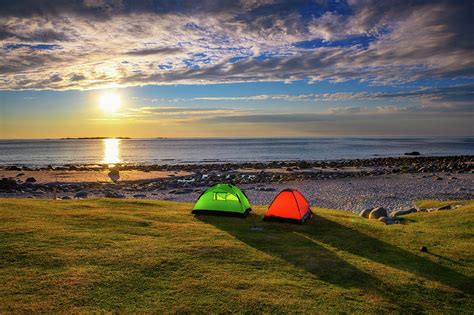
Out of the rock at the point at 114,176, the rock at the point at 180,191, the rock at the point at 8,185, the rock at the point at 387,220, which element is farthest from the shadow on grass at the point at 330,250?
the rock at the point at 114,176

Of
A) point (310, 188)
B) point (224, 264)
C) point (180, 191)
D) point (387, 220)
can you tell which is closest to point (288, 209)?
point (387, 220)

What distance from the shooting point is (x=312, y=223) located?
1803 cm

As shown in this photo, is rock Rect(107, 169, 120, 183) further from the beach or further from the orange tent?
the orange tent

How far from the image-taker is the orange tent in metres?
17.8

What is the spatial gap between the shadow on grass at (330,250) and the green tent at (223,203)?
59 centimetres

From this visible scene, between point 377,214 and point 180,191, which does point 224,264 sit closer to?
point 377,214

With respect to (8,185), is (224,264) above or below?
above

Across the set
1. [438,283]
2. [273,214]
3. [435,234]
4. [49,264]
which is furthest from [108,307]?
[435,234]

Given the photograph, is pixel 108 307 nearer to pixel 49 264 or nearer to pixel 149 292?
pixel 149 292

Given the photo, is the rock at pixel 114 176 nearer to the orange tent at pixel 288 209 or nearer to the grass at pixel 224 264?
the grass at pixel 224 264

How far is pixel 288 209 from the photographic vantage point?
17938 millimetres

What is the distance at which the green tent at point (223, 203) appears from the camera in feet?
62.0

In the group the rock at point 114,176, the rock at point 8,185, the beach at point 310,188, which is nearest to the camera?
the beach at point 310,188

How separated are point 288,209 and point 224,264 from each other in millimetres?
7112
